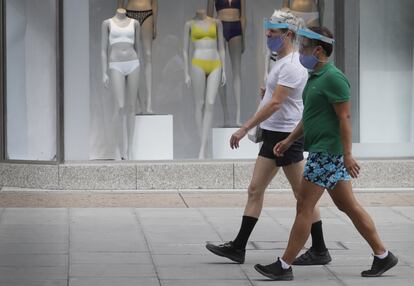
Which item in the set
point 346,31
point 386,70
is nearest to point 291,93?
point 346,31

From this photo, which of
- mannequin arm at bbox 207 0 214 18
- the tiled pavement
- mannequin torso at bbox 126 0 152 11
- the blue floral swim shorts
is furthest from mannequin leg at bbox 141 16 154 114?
the blue floral swim shorts

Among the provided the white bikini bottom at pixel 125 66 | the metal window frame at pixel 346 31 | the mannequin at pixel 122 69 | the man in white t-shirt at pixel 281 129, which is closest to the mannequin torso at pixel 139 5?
the mannequin at pixel 122 69

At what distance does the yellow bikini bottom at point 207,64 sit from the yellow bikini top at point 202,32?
0.90ft

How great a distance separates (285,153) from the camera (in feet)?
26.1

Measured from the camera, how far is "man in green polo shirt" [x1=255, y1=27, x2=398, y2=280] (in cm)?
725

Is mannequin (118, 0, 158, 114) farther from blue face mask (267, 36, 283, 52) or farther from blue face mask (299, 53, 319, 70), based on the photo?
blue face mask (299, 53, 319, 70)

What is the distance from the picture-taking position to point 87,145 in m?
13.3

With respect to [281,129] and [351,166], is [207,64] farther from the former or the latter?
[351,166]

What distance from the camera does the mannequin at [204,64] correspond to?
13.5 m

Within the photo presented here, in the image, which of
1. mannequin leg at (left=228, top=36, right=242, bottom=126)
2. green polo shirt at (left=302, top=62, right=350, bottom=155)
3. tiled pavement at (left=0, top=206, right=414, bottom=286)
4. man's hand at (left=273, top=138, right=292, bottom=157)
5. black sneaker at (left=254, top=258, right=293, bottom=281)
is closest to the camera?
green polo shirt at (left=302, top=62, right=350, bottom=155)

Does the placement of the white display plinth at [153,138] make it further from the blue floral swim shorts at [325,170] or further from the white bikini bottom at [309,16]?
the blue floral swim shorts at [325,170]

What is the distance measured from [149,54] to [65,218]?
370 cm

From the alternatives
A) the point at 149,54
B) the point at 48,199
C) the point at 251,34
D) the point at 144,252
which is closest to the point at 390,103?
the point at 251,34

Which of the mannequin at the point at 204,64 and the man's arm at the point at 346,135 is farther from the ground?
the mannequin at the point at 204,64
